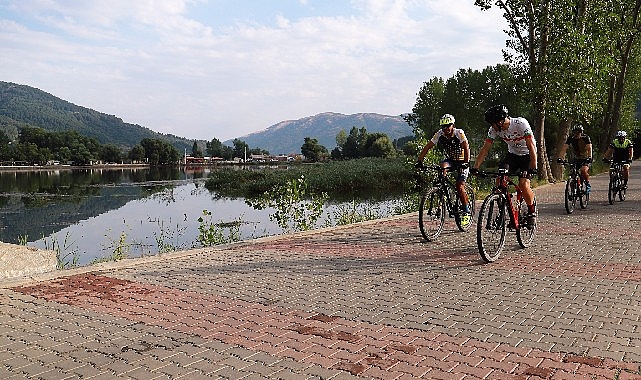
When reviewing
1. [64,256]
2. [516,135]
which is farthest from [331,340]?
[64,256]

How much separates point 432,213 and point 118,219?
56.3ft

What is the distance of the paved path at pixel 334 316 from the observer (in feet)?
12.7

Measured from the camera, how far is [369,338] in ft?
14.6

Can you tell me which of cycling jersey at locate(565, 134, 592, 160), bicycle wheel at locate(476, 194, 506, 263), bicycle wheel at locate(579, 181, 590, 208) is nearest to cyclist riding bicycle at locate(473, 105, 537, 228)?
bicycle wheel at locate(476, 194, 506, 263)

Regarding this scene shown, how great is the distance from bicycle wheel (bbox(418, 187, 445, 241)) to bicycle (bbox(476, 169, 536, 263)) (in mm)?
1223

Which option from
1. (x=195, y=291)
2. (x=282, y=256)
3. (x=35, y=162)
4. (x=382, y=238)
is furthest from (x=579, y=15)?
(x=35, y=162)

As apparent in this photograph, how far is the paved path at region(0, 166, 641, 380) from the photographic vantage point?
387 cm

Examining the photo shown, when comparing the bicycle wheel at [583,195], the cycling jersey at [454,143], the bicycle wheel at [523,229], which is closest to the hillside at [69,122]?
the bicycle wheel at [583,195]

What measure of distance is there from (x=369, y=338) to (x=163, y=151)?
110875mm

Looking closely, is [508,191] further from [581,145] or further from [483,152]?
[581,145]

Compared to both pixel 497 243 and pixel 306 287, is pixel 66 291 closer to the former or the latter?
pixel 306 287

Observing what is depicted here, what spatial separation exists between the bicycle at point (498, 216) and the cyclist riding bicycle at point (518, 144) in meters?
0.14

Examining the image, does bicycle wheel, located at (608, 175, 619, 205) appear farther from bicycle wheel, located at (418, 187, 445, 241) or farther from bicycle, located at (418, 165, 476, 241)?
bicycle wheel, located at (418, 187, 445, 241)

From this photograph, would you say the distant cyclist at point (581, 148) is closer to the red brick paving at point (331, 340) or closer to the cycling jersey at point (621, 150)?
the cycling jersey at point (621, 150)
